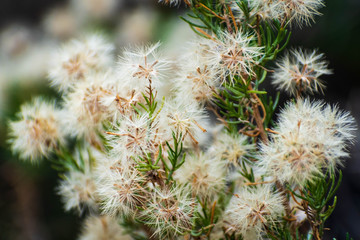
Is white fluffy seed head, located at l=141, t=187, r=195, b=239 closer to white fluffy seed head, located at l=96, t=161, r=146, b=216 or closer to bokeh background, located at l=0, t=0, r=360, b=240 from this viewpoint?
white fluffy seed head, located at l=96, t=161, r=146, b=216

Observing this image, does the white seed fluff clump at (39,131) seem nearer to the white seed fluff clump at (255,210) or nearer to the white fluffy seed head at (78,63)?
the white fluffy seed head at (78,63)

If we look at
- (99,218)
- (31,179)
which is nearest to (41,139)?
(99,218)

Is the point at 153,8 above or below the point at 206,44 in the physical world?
above

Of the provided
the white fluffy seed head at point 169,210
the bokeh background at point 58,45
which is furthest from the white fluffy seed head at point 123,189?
the bokeh background at point 58,45

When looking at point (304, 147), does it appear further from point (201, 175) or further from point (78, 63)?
point (78, 63)

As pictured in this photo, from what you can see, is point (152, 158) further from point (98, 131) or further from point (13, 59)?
point (13, 59)

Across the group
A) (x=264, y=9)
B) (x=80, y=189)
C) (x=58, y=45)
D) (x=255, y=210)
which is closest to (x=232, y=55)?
(x=264, y=9)

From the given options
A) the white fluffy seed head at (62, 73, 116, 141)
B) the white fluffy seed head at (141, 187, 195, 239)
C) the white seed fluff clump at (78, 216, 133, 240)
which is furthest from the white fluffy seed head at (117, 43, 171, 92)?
the white seed fluff clump at (78, 216, 133, 240)
